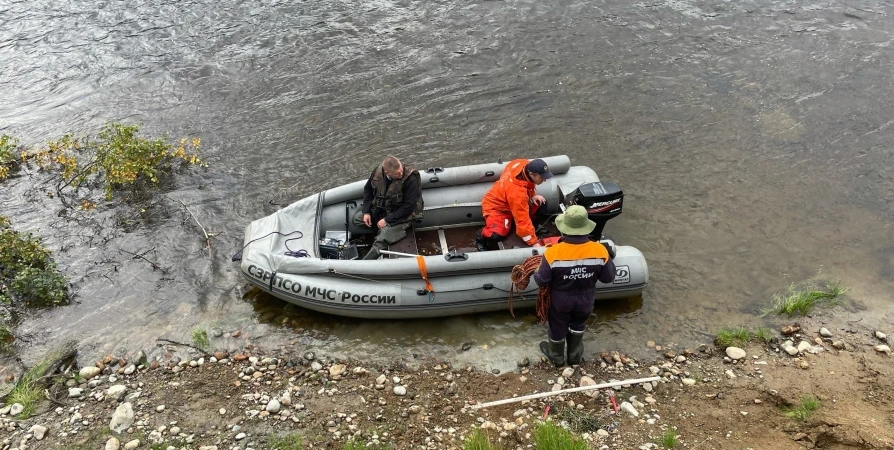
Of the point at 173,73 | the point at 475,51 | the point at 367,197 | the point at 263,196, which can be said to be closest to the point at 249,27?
the point at 173,73

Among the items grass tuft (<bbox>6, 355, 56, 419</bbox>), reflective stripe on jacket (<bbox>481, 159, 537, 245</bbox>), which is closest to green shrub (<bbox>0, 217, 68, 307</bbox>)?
grass tuft (<bbox>6, 355, 56, 419</bbox>)

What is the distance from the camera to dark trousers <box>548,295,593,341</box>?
17.6ft

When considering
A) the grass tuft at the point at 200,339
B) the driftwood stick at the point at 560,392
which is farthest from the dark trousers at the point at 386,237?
the driftwood stick at the point at 560,392

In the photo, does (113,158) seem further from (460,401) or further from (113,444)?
(460,401)

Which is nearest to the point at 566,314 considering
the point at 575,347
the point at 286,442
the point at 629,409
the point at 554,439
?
the point at 575,347

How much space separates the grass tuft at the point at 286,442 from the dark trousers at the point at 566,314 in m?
2.45

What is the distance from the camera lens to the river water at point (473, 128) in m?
6.78

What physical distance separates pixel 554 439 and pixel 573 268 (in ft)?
4.68

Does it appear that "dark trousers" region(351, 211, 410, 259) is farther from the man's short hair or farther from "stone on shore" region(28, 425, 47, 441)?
"stone on shore" region(28, 425, 47, 441)

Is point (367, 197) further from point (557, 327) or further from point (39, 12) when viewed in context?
point (39, 12)

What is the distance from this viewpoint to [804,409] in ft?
16.1

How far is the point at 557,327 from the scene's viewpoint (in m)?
5.67

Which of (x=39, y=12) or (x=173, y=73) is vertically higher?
(x=39, y=12)

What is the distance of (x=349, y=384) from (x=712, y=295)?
422 cm
